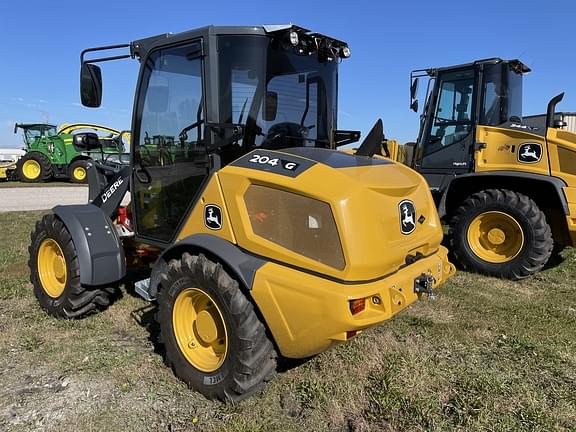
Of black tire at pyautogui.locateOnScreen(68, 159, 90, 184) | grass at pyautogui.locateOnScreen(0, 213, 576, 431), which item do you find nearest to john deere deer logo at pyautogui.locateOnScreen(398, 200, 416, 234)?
grass at pyautogui.locateOnScreen(0, 213, 576, 431)

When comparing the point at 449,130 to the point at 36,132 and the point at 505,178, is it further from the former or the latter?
the point at 36,132

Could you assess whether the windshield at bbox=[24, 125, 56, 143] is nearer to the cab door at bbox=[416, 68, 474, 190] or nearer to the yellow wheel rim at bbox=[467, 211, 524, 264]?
the cab door at bbox=[416, 68, 474, 190]

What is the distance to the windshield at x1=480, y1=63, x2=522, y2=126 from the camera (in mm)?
6145

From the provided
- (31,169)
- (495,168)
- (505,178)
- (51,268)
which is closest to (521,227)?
(505,178)

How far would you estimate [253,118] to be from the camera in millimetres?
3180

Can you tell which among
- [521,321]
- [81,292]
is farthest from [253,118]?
[521,321]

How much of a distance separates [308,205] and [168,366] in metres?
1.62

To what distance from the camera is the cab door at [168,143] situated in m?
3.28

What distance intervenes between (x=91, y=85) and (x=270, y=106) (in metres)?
1.48

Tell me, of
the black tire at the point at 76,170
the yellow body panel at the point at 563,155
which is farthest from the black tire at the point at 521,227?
the black tire at the point at 76,170

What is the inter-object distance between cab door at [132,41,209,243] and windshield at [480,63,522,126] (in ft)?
13.8

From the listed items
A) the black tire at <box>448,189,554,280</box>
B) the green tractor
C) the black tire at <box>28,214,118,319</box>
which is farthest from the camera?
the green tractor

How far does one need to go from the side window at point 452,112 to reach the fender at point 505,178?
0.62 meters

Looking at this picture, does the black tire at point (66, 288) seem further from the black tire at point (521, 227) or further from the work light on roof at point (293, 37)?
the black tire at point (521, 227)
